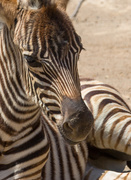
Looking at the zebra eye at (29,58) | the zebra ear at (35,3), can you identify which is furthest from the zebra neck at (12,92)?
the zebra ear at (35,3)

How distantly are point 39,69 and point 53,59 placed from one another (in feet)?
0.40

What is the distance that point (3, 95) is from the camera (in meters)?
3.15

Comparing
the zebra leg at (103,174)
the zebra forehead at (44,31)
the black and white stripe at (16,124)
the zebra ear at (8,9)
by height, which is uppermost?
the zebra ear at (8,9)

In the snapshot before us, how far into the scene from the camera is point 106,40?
8.96 m

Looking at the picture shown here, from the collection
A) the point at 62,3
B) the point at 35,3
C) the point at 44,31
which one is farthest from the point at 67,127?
the point at 62,3

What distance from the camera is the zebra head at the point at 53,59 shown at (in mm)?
2809

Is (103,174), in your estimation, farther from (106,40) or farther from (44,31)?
(106,40)

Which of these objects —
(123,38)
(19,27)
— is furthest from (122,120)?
(123,38)

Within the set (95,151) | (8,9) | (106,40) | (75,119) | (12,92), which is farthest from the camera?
(106,40)

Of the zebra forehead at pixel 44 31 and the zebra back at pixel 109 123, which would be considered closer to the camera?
the zebra forehead at pixel 44 31

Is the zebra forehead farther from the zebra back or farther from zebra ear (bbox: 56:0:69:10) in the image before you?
Result: the zebra back

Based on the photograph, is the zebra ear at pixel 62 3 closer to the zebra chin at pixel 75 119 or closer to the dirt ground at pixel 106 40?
the zebra chin at pixel 75 119

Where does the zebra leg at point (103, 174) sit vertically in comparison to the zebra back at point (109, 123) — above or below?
below

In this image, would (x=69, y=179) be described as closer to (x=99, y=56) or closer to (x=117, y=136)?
(x=117, y=136)
